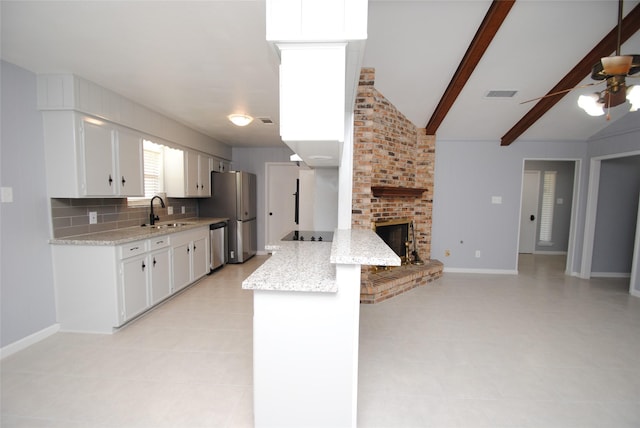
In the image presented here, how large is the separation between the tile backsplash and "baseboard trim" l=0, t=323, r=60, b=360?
34.4 inches

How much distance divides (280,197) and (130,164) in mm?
3450

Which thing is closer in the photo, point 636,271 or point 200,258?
point 636,271

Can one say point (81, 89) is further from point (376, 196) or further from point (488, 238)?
point (488, 238)

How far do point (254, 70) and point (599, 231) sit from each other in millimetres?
6083

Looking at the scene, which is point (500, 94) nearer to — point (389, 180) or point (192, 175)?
point (389, 180)

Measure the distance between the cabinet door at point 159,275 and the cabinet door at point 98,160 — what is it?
2.77 feet

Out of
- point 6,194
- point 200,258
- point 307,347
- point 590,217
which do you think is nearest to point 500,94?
point 590,217

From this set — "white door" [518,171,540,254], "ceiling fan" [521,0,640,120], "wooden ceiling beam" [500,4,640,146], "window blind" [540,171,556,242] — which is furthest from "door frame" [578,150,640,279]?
"ceiling fan" [521,0,640,120]

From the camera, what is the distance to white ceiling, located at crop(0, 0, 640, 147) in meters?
1.81

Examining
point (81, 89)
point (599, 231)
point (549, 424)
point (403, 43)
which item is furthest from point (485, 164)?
point (81, 89)

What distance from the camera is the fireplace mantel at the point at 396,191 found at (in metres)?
3.78

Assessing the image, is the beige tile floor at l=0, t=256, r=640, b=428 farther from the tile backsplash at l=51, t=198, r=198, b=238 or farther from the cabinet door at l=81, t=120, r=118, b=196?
the cabinet door at l=81, t=120, r=118, b=196

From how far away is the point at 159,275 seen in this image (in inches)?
132

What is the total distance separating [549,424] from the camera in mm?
1725
